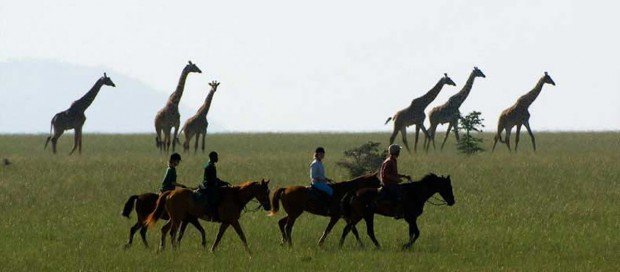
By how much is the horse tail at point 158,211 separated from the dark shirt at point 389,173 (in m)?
3.24

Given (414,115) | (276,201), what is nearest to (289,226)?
(276,201)

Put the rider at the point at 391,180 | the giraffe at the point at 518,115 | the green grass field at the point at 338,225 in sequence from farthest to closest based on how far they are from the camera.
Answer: the giraffe at the point at 518,115 < the rider at the point at 391,180 < the green grass field at the point at 338,225

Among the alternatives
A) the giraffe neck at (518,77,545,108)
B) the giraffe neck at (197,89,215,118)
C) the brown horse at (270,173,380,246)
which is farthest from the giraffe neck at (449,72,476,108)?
the brown horse at (270,173,380,246)

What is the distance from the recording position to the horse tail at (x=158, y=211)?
19.5m

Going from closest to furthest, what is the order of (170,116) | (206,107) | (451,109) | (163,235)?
1. (163,235)
2. (170,116)
3. (206,107)
4. (451,109)

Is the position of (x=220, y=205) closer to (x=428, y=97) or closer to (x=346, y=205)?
(x=346, y=205)

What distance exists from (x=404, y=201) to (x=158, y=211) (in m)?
3.71

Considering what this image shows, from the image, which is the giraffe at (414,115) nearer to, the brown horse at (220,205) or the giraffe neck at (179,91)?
the giraffe neck at (179,91)

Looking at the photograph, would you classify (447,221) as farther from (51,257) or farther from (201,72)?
(201,72)

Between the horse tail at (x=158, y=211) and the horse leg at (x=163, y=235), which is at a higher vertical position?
the horse tail at (x=158, y=211)

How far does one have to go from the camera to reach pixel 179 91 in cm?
4628

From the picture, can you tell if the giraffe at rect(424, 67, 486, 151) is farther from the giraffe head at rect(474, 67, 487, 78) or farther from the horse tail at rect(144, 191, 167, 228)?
the horse tail at rect(144, 191, 167, 228)

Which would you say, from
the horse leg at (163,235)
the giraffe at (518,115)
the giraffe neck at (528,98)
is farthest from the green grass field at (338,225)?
the giraffe neck at (528,98)

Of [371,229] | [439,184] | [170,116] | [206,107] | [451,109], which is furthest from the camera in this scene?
[451,109]
